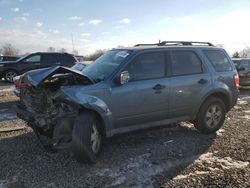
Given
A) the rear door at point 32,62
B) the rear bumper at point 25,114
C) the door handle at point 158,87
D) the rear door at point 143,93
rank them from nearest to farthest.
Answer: the rear bumper at point 25,114
the rear door at point 143,93
the door handle at point 158,87
the rear door at point 32,62

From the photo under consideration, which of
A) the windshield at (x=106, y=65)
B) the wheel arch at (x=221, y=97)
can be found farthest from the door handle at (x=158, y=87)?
the wheel arch at (x=221, y=97)

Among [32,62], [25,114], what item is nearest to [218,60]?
[25,114]

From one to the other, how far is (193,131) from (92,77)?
9.04 feet

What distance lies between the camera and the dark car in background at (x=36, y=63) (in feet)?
57.7

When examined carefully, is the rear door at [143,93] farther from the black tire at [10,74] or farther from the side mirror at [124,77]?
the black tire at [10,74]

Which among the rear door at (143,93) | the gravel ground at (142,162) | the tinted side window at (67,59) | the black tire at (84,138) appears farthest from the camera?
the tinted side window at (67,59)

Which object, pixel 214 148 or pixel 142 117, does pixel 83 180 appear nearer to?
pixel 142 117

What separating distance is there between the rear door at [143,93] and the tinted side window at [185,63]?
28cm

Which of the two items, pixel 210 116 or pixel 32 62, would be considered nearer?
pixel 210 116

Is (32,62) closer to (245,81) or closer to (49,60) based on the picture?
(49,60)

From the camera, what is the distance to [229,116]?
9266 mm

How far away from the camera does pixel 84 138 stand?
5.24 metres

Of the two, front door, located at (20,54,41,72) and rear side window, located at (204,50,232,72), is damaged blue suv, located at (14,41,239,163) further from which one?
front door, located at (20,54,41,72)

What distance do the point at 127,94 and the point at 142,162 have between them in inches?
45.8
